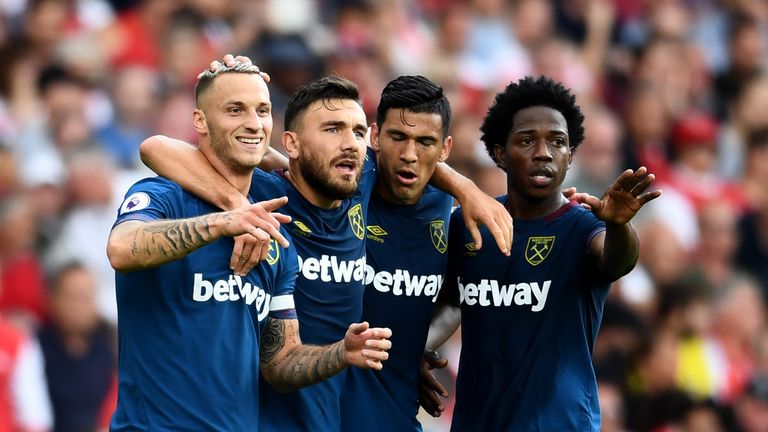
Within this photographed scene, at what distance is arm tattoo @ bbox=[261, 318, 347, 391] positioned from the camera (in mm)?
5734

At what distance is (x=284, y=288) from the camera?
235 inches

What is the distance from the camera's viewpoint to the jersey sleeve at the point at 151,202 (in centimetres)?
546

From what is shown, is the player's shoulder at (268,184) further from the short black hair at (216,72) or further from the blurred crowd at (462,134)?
the blurred crowd at (462,134)

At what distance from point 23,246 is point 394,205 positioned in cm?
398

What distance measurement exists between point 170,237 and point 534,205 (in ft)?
6.47

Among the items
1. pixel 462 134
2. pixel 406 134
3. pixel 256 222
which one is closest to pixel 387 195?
pixel 406 134

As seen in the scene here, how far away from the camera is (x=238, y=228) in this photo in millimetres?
5199

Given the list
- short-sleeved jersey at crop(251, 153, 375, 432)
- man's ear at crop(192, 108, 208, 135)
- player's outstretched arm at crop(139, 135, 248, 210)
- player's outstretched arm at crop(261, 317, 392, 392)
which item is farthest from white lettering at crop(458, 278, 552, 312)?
man's ear at crop(192, 108, 208, 135)

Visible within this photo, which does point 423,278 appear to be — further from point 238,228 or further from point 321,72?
point 321,72

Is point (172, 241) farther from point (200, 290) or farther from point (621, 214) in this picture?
point (621, 214)

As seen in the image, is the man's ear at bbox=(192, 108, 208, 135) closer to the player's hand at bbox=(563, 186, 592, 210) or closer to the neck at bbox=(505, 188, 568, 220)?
the neck at bbox=(505, 188, 568, 220)

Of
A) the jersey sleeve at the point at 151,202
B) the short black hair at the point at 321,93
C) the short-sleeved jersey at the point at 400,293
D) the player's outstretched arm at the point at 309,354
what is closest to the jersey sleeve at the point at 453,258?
the short-sleeved jersey at the point at 400,293

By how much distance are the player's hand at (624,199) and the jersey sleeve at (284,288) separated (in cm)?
134

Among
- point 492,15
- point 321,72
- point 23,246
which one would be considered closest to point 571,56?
point 492,15
